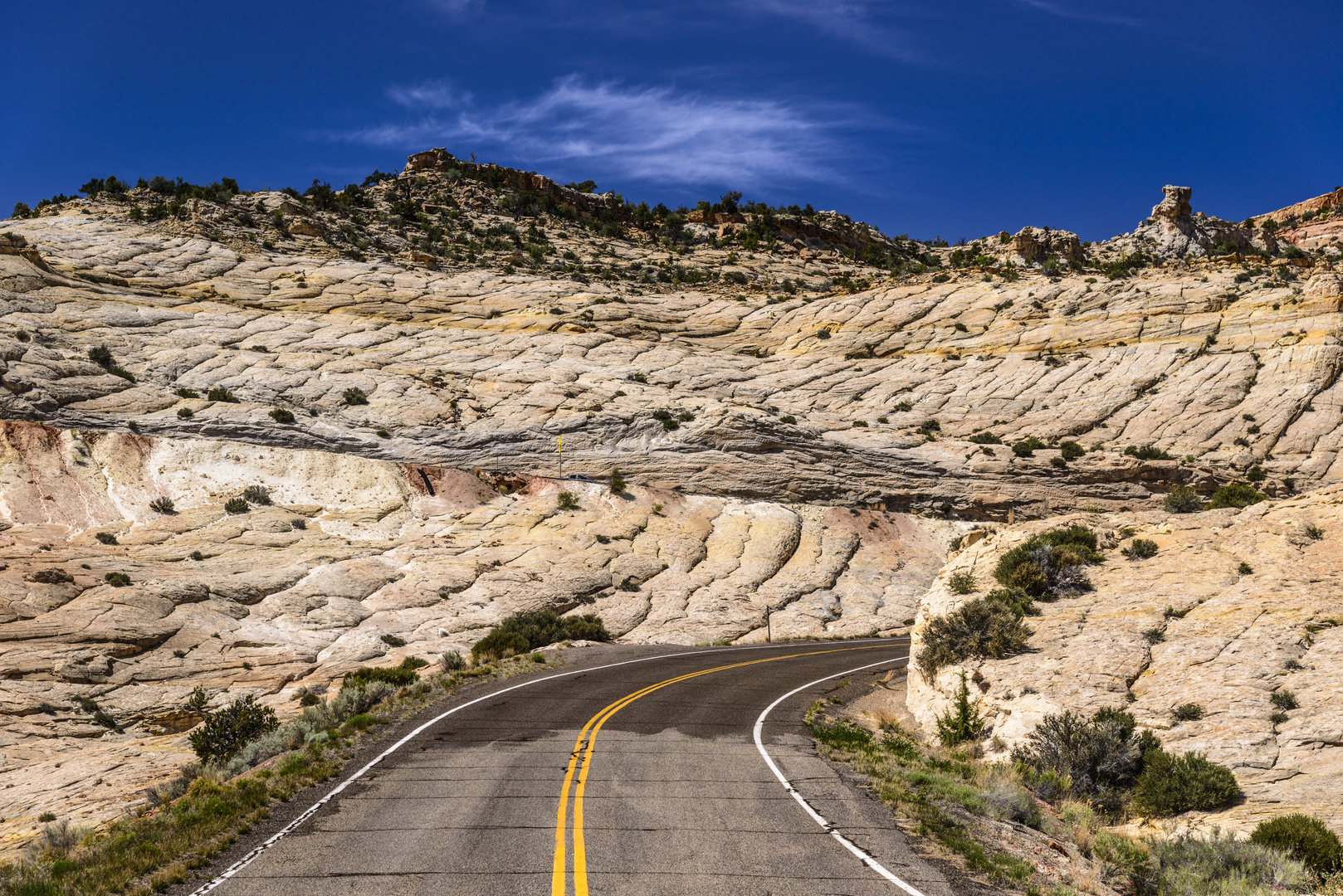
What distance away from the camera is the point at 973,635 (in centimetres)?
1875

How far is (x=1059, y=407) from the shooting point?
53000 mm

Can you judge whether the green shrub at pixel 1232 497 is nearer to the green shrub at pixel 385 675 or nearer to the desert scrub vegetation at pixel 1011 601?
the desert scrub vegetation at pixel 1011 601

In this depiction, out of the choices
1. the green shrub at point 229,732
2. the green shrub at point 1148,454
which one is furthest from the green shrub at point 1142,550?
the green shrub at point 1148,454

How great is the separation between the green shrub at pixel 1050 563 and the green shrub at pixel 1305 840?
1032 centimetres

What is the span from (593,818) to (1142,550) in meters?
16.4

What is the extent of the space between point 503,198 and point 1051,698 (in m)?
92.3

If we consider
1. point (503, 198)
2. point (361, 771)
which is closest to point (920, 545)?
point (361, 771)

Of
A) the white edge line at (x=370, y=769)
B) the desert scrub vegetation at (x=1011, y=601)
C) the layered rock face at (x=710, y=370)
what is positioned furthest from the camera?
the layered rock face at (x=710, y=370)

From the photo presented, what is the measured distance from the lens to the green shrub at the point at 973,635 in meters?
18.0

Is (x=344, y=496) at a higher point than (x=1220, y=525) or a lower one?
higher

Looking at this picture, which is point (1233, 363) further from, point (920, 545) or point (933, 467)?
point (920, 545)

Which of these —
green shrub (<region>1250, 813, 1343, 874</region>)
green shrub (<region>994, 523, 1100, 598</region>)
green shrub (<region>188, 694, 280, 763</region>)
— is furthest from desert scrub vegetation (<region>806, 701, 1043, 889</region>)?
green shrub (<region>188, 694, 280, 763</region>)

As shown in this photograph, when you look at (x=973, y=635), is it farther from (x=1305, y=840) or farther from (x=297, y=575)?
(x=297, y=575)

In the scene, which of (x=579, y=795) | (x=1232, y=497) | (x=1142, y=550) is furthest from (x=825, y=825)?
(x=1232, y=497)
